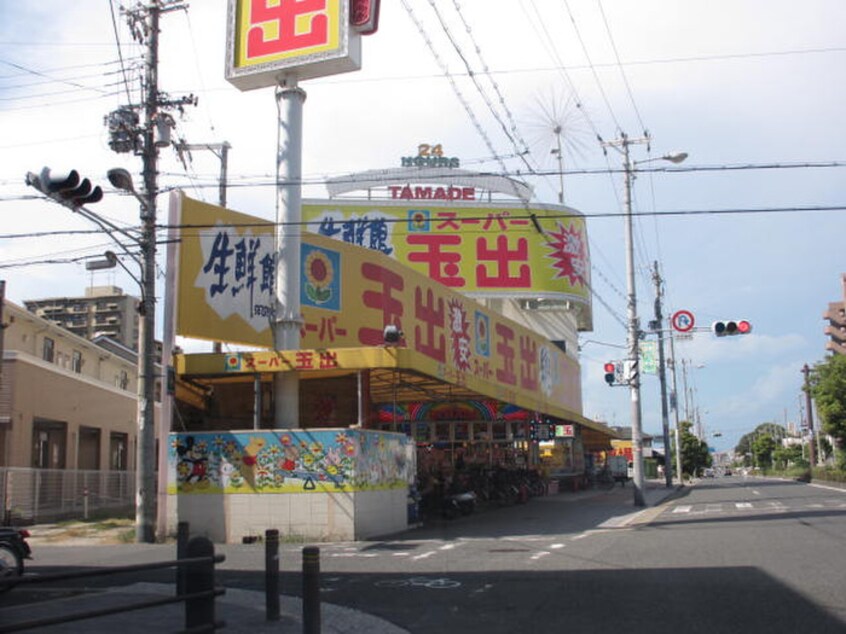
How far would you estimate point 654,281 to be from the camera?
4666 centimetres

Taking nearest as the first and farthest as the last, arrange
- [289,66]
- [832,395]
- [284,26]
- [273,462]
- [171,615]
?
[171,615] < [273,462] < [289,66] < [284,26] < [832,395]

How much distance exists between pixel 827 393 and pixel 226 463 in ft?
109

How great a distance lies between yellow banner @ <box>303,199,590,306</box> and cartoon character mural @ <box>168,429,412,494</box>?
922 inches

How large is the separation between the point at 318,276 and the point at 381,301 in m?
2.56

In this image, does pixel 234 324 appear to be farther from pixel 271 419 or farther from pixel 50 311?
pixel 50 311

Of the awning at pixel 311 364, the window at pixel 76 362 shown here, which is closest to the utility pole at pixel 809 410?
the awning at pixel 311 364

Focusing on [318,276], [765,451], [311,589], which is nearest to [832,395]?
[318,276]

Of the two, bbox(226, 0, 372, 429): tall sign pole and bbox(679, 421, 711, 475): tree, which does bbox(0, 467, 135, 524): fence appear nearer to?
bbox(226, 0, 372, 429): tall sign pole

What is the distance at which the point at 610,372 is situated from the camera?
30.3 metres

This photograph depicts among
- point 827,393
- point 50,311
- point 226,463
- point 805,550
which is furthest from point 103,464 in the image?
point 50,311

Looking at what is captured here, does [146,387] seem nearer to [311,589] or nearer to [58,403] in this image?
[311,589]

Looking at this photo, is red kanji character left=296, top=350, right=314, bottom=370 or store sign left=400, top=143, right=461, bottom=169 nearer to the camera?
red kanji character left=296, top=350, right=314, bottom=370

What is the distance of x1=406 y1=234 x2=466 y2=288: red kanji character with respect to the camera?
1648 inches

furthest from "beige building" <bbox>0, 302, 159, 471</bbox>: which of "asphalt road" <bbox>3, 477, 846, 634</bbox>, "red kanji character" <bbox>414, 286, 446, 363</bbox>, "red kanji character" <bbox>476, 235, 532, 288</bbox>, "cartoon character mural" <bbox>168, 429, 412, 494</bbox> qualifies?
"red kanji character" <bbox>476, 235, 532, 288</bbox>
